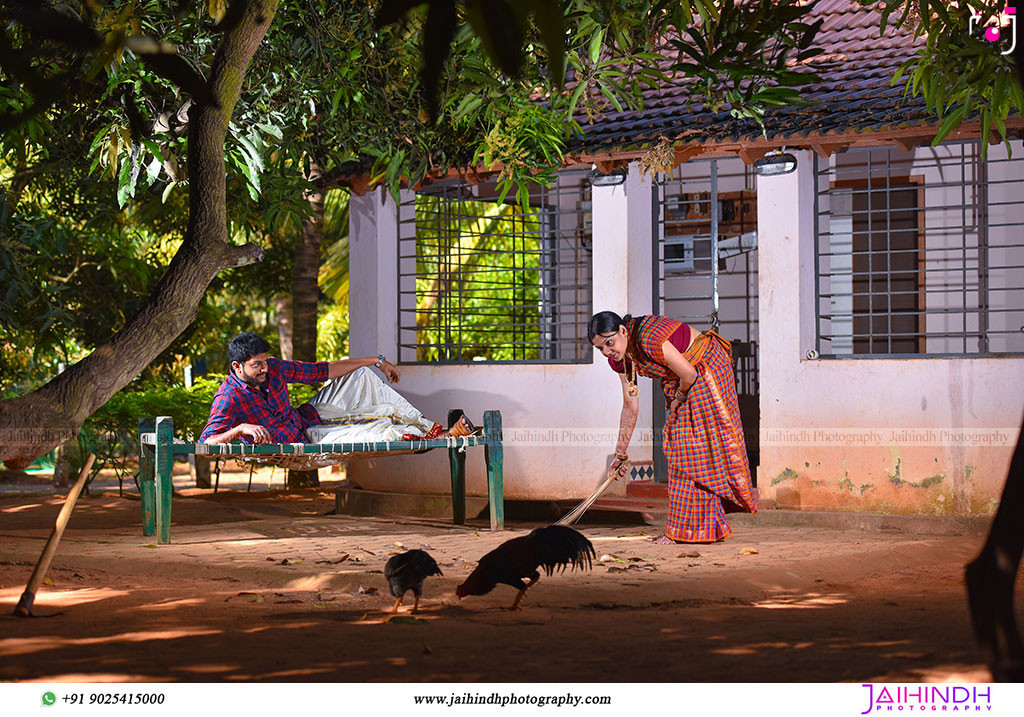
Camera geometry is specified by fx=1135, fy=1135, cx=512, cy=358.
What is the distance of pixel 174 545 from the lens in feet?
24.5

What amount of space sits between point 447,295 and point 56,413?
6.03 meters

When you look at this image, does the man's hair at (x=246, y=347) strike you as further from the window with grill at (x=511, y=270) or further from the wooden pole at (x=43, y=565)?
the wooden pole at (x=43, y=565)

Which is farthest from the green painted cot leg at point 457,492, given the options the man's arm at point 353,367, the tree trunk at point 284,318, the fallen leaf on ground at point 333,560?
the tree trunk at point 284,318

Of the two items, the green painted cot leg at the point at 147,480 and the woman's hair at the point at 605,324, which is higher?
the woman's hair at the point at 605,324

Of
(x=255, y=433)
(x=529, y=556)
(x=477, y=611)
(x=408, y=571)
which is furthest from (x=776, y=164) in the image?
(x=408, y=571)

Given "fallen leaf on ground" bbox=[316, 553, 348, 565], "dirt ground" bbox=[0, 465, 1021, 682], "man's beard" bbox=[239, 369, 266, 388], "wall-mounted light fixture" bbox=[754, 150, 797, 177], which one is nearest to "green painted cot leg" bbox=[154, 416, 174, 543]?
"dirt ground" bbox=[0, 465, 1021, 682]

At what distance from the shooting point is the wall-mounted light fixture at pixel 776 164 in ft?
29.6

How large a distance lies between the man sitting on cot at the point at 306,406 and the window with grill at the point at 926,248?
387 centimetres

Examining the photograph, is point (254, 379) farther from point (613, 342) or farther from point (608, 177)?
point (608, 177)

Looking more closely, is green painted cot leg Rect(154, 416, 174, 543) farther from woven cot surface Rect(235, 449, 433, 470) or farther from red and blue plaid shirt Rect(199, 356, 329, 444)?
woven cot surface Rect(235, 449, 433, 470)
